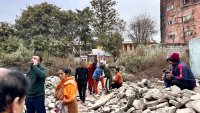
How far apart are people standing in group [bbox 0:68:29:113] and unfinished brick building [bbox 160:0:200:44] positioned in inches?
1531

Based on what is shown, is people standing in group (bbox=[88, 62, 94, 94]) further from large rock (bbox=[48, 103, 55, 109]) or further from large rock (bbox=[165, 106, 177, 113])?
large rock (bbox=[165, 106, 177, 113])

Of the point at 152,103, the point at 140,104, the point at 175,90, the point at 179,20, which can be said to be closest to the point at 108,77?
the point at 140,104

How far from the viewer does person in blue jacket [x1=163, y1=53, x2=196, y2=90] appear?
8969 millimetres

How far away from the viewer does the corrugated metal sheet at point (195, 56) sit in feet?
60.6

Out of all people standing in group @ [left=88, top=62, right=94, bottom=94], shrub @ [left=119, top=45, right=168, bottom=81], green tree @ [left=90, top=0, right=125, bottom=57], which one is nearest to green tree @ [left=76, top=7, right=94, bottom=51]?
green tree @ [left=90, top=0, right=125, bottom=57]

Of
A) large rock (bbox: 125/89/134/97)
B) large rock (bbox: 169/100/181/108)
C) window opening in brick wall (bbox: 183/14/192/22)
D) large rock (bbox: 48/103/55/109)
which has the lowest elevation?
large rock (bbox: 48/103/55/109)

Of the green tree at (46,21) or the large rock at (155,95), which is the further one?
the green tree at (46,21)

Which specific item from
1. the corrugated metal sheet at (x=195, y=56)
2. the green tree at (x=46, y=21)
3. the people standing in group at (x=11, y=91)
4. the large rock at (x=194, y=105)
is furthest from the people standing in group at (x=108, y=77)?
the green tree at (x=46, y=21)

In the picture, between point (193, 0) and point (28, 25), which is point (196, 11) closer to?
point (193, 0)

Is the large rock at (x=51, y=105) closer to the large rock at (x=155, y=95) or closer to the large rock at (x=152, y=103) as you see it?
the large rock at (x=155, y=95)

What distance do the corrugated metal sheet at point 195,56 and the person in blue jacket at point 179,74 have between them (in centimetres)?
885

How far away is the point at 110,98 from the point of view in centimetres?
1426

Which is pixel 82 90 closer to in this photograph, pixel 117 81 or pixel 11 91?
pixel 117 81

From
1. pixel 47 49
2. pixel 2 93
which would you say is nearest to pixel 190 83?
pixel 2 93
